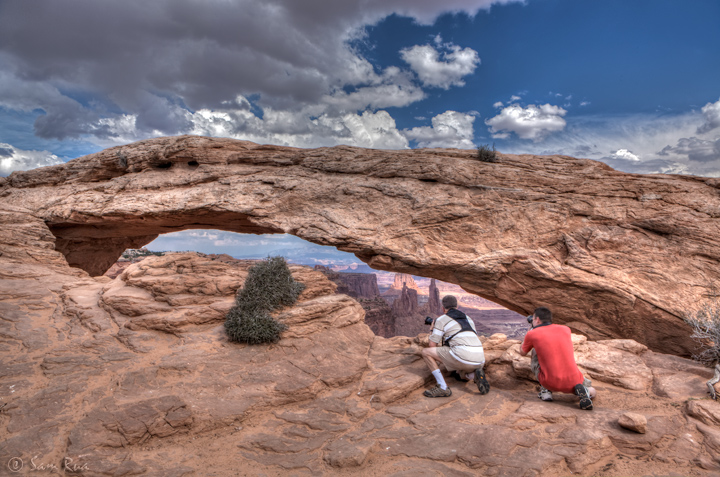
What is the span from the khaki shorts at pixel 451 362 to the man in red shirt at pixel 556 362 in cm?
133

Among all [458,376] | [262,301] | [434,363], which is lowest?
[458,376]

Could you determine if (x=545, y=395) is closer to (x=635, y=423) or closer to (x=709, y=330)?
(x=635, y=423)

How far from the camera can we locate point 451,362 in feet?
25.7

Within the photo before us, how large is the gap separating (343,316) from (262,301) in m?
2.54

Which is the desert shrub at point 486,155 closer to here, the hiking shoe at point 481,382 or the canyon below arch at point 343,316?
the canyon below arch at point 343,316

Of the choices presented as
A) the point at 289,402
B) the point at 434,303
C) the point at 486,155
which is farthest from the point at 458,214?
the point at 434,303

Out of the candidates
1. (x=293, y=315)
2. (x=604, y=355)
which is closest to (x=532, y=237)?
(x=604, y=355)

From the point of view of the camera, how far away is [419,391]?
804 centimetres

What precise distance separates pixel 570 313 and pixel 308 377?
29.3ft

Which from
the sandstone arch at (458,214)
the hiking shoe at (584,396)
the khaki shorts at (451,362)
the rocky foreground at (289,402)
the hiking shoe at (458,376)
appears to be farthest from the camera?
the sandstone arch at (458,214)

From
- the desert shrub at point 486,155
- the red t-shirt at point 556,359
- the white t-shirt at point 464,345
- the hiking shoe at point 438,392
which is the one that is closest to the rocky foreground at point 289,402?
the hiking shoe at point 438,392

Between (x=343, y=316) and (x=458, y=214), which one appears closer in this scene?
(x=343, y=316)

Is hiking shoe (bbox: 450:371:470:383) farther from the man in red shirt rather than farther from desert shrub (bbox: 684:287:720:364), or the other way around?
desert shrub (bbox: 684:287:720:364)

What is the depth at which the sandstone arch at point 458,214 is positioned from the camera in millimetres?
10406
